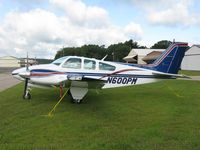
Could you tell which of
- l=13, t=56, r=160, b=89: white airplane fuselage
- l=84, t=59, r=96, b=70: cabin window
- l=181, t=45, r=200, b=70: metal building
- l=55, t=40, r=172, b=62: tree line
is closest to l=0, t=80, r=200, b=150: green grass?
l=13, t=56, r=160, b=89: white airplane fuselage

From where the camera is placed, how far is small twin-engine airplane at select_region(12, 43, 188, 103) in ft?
35.3

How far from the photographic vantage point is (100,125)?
24.6 feet

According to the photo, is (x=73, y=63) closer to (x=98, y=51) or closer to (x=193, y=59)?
(x=193, y=59)

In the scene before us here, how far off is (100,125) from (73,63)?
15.2 ft

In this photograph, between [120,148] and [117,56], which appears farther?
[117,56]

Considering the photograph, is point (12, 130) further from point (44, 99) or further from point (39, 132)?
point (44, 99)

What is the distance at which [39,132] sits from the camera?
22.3ft

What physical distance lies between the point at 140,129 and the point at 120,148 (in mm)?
1706

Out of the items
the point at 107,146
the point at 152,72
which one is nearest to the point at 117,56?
the point at 152,72

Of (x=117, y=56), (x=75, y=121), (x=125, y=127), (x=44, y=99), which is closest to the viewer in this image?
(x=125, y=127)

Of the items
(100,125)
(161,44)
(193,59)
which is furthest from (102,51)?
(100,125)

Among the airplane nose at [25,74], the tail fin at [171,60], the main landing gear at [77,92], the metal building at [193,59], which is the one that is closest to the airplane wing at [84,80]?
the main landing gear at [77,92]

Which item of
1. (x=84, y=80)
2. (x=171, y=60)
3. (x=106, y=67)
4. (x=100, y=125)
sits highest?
(x=171, y=60)

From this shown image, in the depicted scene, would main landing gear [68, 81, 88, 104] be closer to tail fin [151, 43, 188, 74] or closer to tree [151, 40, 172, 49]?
tail fin [151, 43, 188, 74]
